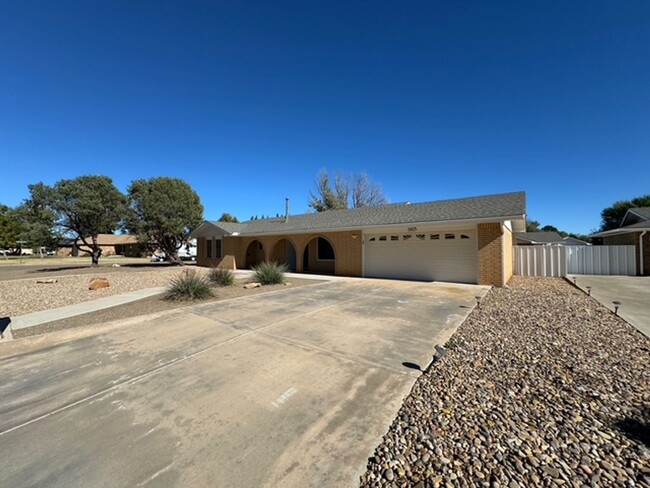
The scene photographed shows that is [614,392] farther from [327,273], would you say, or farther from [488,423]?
[327,273]

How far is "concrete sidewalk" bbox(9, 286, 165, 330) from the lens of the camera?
6.35 m

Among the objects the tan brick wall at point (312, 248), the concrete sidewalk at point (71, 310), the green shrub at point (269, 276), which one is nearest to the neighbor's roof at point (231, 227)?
the tan brick wall at point (312, 248)

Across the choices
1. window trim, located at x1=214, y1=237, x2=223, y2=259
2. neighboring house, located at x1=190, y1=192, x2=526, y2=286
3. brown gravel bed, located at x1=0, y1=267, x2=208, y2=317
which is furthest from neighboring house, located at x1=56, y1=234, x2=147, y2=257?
brown gravel bed, located at x1=0, y1=267, x2=208, y2=317

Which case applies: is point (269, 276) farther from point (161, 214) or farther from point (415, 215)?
point (161, 214)

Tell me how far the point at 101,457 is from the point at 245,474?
126 cm

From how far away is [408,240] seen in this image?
1362 cm

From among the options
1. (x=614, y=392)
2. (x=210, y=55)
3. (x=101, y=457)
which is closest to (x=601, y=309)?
(x=614, y=392)

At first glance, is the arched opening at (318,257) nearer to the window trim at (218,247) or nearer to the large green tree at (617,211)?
the window trim at (218,247)

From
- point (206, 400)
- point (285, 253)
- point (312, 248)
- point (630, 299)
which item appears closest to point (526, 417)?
point (206, 400)

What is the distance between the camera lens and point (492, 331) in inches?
208

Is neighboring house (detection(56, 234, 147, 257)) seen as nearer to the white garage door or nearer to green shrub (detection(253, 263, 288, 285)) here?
green shrub (detection(253, 263, 288, 285))

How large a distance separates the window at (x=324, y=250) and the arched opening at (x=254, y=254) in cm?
538

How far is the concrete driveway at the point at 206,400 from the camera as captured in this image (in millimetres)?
2145

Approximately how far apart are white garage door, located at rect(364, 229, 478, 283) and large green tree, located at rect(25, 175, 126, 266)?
21.6m
